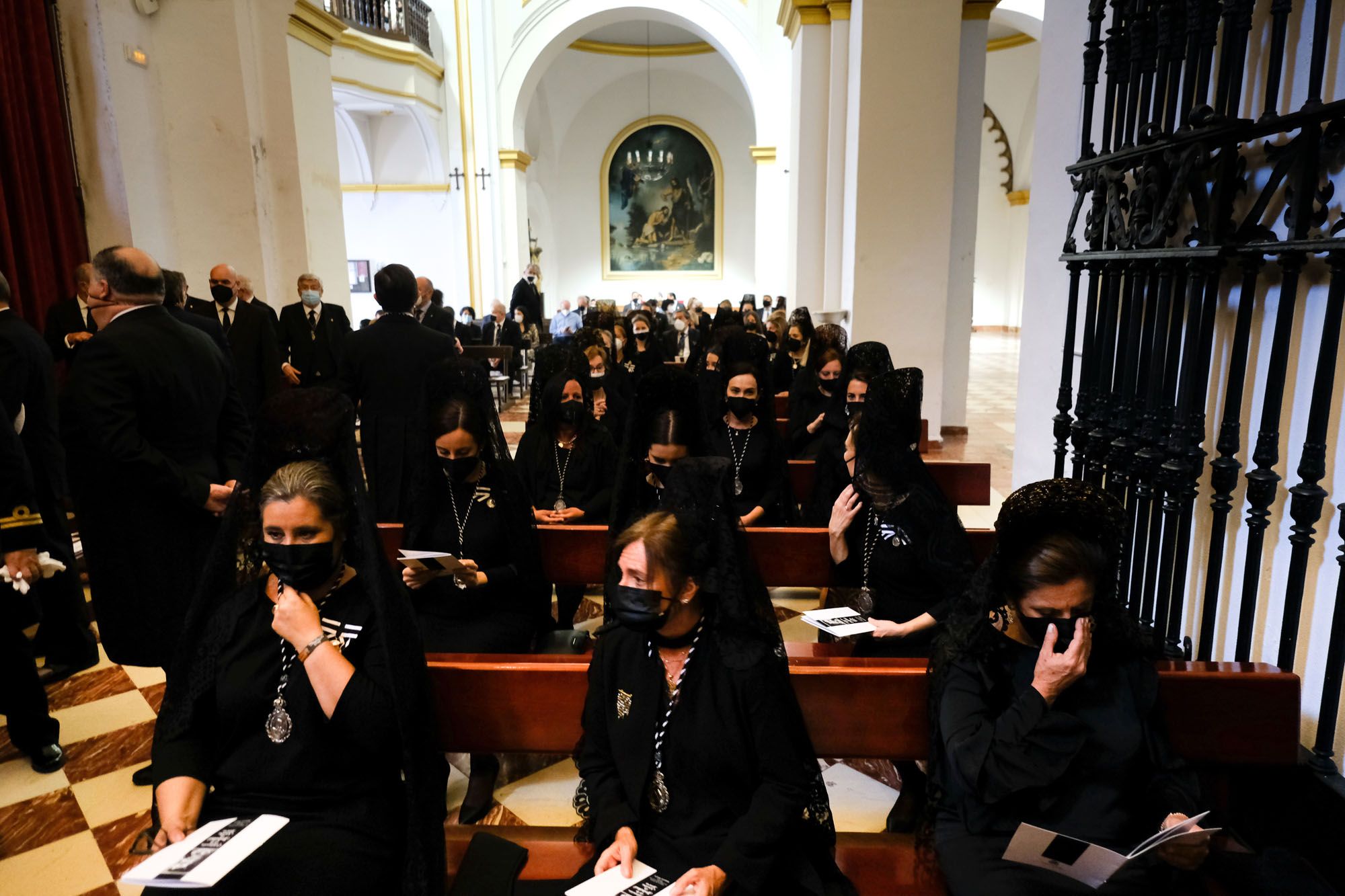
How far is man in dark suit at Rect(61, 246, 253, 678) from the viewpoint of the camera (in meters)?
2.98

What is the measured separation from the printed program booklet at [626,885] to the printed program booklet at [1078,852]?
74cm

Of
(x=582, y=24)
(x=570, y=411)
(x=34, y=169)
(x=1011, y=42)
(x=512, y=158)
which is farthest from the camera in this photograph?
(x=1011, y=42)

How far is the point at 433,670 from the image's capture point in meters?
2.25

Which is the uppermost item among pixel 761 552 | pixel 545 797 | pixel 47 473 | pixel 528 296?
pixel 528 296

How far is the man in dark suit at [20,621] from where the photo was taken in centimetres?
284

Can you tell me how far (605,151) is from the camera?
24.9 m

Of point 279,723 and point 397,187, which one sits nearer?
point 279,723

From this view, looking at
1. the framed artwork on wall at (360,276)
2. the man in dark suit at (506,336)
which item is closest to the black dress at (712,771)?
the man in dark suit at (506,336)

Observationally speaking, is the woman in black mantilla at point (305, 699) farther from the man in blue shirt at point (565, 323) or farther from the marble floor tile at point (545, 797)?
the man in blue shirt at point (565, 323)

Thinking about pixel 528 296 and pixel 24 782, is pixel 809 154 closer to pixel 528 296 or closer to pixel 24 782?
pixel 528 296

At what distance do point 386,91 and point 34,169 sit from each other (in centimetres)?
1063

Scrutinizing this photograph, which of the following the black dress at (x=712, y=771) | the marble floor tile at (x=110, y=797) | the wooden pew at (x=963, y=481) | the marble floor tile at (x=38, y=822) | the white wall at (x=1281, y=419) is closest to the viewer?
the black dress at (x=712, y=771)

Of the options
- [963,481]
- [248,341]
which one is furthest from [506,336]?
[963,481]

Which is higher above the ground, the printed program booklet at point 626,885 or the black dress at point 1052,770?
the black dress at point 1052,770
